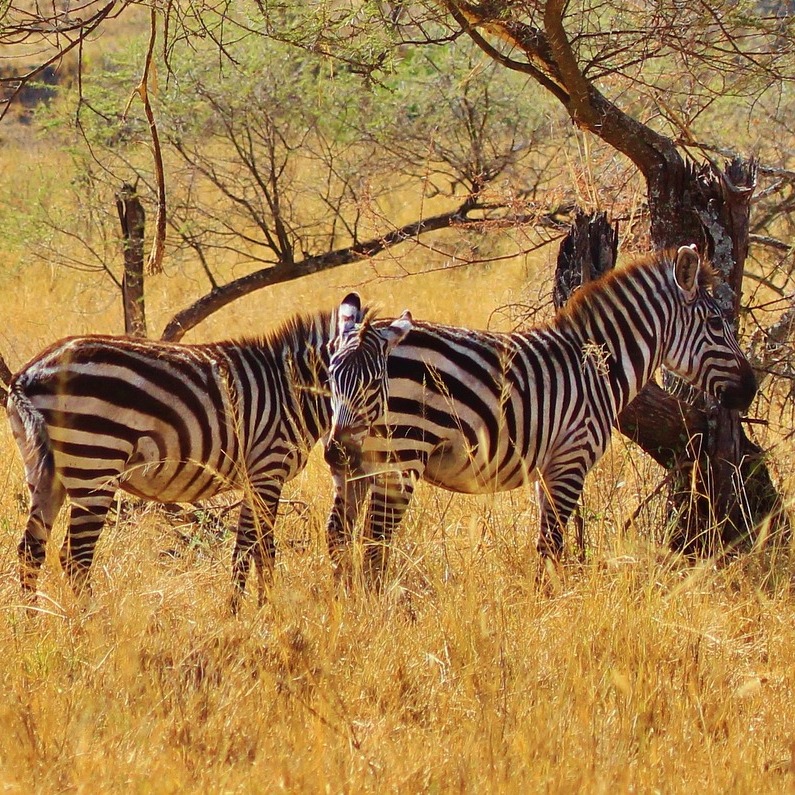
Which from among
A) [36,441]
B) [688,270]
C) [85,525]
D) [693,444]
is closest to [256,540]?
[85,525]

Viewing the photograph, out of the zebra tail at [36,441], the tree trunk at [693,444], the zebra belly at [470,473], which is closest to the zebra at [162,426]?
the zebra tail at [36,441]

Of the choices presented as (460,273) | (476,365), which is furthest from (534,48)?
(460,273)

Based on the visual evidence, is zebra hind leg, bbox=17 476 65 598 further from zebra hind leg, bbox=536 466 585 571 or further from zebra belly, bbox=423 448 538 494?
zebra hind leg, bbox=536 466 585 571

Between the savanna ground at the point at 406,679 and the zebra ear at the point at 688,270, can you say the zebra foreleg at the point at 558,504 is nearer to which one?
the savanna ground at the point at 406,679

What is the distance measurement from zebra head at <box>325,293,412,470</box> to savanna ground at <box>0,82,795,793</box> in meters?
0.39

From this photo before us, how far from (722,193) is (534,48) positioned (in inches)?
47.5

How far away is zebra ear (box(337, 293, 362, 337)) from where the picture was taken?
458 centimetres

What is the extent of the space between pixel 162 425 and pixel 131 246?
466 cm

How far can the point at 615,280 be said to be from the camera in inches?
213

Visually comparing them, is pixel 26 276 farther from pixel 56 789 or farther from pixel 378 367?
pixel 56 789

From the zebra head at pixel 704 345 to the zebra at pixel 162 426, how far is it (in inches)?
69.0

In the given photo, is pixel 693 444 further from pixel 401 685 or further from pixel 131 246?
pixel 131 246

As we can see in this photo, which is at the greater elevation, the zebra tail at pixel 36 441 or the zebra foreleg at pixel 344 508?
the zebra tail at pixel 36 441

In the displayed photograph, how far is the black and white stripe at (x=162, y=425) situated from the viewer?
172 inches
